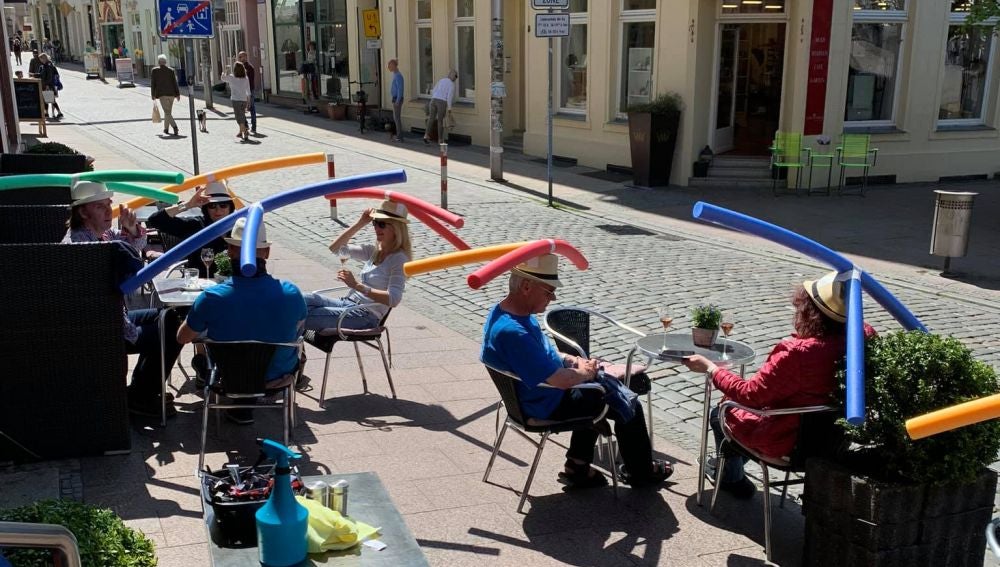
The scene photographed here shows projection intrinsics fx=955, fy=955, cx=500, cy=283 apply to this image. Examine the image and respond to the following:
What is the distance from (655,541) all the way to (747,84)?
15.4 meters

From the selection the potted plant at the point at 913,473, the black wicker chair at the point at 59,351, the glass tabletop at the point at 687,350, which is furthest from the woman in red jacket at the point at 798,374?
the black wicker chair at the point at 59,351

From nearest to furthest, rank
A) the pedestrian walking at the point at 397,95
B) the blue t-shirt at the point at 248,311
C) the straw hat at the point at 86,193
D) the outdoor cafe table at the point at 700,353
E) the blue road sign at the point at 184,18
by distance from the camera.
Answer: the outdoor cafe table at the point at 700,353
the blue t-shirt at the point at 248,311
the straw hat at the point at 86,193
the blue road sign at the point at 184,18
the pedestrian walking at the point at 397,95

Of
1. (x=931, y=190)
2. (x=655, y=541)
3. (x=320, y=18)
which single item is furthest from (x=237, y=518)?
(x=320, y=18)

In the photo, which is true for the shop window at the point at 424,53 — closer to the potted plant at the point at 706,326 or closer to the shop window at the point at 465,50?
the shop window at the point at 465,50

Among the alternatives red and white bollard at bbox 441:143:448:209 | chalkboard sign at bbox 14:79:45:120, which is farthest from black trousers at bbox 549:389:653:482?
chalkboard sign at bbox 14:79:45:120

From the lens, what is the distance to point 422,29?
24828 mm

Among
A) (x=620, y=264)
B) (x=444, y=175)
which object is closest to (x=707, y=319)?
(x=620, y=264)

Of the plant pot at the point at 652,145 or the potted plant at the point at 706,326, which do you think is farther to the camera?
the plant pot at the point at 652,145

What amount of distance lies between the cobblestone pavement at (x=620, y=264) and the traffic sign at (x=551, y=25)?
8.71 ft

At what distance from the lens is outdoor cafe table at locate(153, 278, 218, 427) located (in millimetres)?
6180

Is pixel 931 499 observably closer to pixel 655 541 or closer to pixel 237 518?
pixel 655 541

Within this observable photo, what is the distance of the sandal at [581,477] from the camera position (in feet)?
18.0

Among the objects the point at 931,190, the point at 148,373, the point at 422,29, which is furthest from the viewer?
the point at 422,29

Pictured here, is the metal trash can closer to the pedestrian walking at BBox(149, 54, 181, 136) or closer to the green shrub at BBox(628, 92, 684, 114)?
the green shrub at BBox(628, 92, 684, 114)
